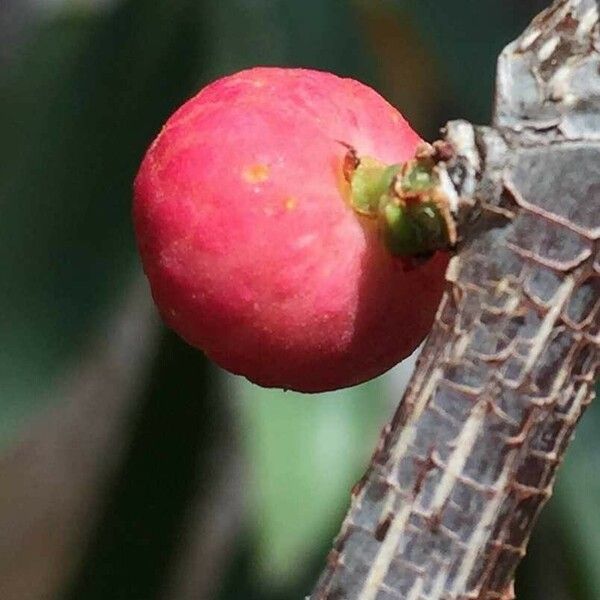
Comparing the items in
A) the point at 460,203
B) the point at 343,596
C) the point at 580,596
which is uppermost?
the point at 460,203

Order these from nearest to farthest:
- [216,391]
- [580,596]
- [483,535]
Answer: [483,535]
[580,596]
[216,391]

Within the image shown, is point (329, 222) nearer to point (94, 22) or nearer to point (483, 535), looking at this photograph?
point (483, 535)

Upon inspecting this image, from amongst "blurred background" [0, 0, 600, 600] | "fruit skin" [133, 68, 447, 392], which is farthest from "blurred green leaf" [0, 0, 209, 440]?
"fruit skin" [133, 68, 447, 392]

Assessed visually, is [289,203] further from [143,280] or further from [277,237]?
[143,280]

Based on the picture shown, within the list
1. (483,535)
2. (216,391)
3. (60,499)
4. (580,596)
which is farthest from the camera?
(60,499)

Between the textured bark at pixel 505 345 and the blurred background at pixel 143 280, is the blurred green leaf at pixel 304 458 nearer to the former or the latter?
the blurred background at pixel 143 280

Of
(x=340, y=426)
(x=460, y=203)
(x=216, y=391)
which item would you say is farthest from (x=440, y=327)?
(x=216, y=391)

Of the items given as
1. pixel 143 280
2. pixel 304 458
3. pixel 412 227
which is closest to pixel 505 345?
pixel 412 227

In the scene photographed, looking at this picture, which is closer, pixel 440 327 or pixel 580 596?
pixel 440 327
